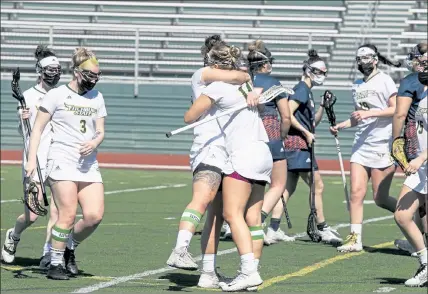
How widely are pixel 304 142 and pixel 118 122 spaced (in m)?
14.8

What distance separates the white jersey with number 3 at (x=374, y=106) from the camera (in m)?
12.2

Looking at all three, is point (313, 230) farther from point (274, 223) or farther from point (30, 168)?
point (30, 168)

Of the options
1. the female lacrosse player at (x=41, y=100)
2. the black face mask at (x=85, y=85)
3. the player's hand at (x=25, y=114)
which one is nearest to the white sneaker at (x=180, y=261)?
the black face mask at (x=85, y=85)

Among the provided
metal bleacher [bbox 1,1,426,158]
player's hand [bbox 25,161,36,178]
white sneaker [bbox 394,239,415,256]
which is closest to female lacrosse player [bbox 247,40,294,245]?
white sneaker [bbox 394,239,415,256]

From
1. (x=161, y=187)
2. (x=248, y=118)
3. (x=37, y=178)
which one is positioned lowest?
(x=161, y=187)

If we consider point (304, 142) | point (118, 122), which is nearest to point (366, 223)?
point (304, 142)

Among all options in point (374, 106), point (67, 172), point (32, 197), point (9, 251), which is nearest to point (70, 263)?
point (32, 197)

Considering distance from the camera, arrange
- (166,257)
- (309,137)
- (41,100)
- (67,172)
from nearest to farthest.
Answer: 1. (67,172)
2. (41,100)
3. (166,257)
4. (309,137)

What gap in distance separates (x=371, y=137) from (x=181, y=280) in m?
3.19

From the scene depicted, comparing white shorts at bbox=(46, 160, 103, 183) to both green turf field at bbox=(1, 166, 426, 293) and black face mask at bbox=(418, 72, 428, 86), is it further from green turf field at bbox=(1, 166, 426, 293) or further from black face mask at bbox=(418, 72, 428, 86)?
black face mask at bbox=(418, 72, 428, 86)

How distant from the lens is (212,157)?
9250 mm

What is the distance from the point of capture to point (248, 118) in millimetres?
9312

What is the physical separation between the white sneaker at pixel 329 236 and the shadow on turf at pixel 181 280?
9.35 feet

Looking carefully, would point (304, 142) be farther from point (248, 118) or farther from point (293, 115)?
point (248, 118)
